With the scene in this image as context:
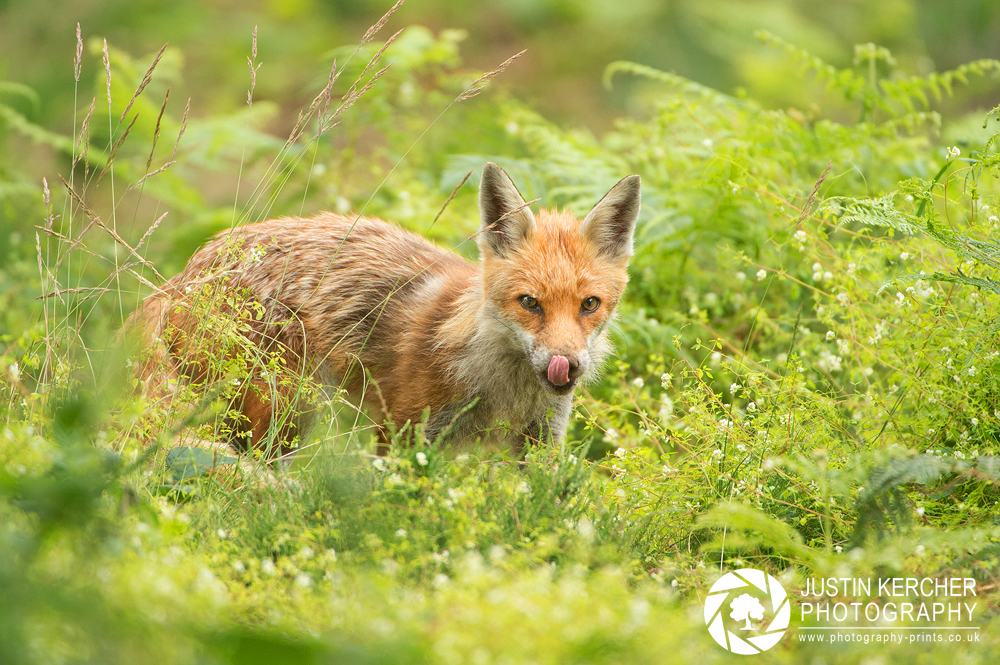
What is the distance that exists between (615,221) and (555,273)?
71 centimetres

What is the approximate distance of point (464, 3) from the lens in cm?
1361

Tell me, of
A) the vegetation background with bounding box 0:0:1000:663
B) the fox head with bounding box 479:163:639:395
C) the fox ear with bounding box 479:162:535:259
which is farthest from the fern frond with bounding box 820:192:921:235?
the fox ear with bounding box 479:162:535:259

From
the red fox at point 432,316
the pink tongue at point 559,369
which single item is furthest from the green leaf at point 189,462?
the pink tongue at point 559,369

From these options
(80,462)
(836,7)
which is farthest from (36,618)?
(836,7)

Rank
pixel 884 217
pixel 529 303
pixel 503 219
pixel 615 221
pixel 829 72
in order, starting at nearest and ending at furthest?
pixel 884 217, pixel 529 303, pixel 503 219, pixel 615 221, pixel 829 72

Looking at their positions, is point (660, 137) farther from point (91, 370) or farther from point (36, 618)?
point (36, 618)

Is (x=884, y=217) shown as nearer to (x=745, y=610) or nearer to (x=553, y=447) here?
(x=553, y=447)

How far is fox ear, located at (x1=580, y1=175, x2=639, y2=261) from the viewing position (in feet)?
16.8

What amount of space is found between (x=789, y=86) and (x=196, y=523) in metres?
10.1

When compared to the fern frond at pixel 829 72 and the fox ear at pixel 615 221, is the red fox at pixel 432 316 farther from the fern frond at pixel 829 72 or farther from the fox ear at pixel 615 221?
the fern frond at pixel 829 72

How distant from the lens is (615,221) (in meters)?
5.26

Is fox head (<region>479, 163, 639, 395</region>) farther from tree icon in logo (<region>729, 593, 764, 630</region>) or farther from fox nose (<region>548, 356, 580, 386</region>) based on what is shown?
tree icon in logo (<region>729, 593, 764, 630</region>)

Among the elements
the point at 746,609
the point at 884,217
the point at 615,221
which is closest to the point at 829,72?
the point at 615,221

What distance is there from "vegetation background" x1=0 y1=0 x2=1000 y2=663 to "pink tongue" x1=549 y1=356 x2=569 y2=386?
0.41 metres
